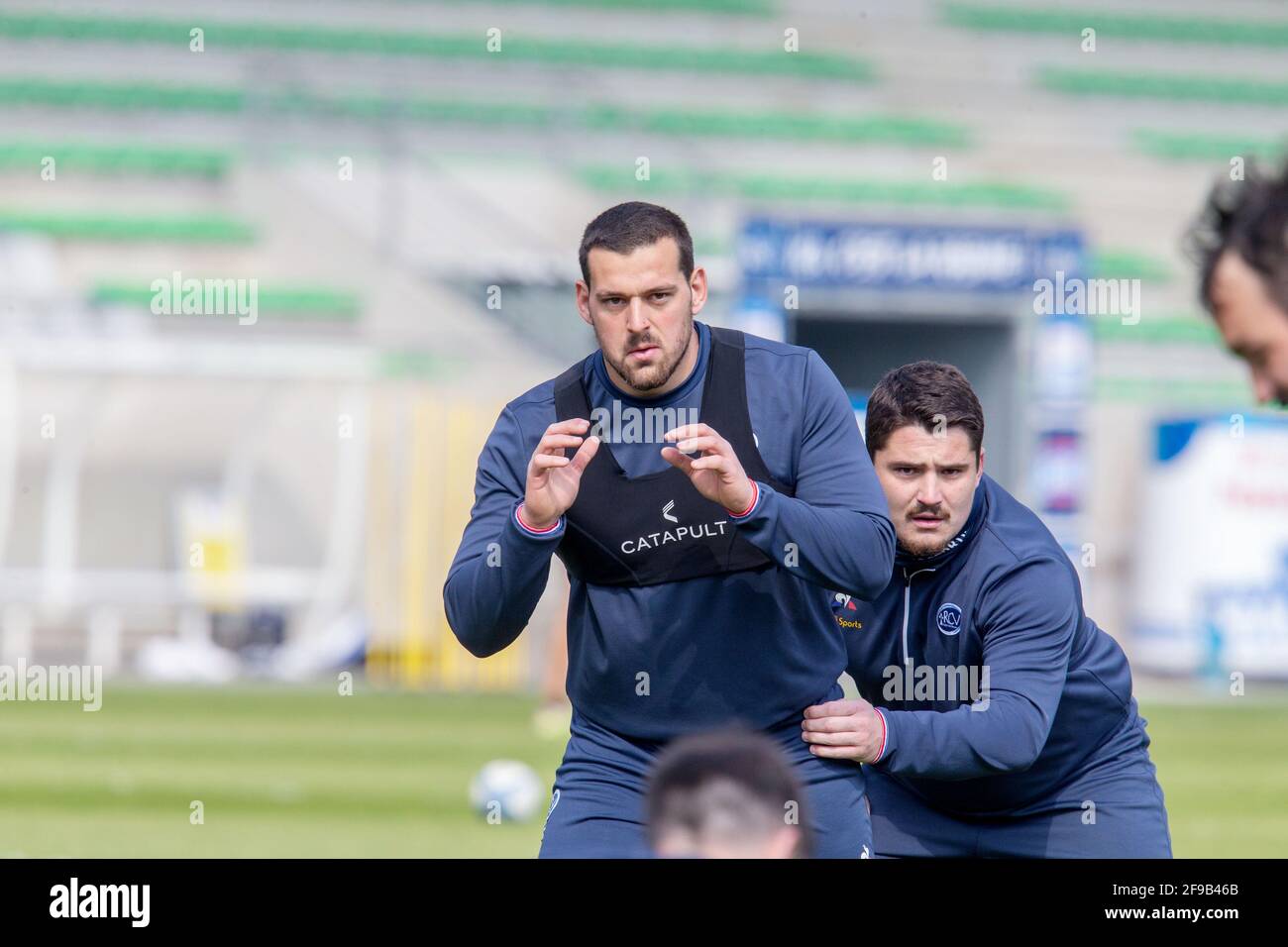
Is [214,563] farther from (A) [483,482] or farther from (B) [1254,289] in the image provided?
(B) [1254,289]

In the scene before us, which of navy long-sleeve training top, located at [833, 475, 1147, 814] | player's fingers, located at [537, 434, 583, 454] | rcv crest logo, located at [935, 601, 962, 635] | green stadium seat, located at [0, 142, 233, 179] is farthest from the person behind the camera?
green stadium seat, located at [0, 142, 233, 179]

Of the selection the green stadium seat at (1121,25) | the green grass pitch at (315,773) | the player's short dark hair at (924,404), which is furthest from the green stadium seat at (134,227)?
the player's short dark hair at (924,404)

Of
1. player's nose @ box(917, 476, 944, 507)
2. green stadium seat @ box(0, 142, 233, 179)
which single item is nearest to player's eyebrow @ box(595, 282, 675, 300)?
player's nose @ box(917, 476, 944, 507)

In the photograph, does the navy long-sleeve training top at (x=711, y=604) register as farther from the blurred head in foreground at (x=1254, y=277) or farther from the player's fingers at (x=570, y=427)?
the blurred head in foreground at (x=1254, y=277)

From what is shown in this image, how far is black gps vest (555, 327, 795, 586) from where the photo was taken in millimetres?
4441

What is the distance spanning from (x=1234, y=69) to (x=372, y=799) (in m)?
23.0

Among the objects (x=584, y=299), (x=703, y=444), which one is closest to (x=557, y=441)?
(x=703, y=444)

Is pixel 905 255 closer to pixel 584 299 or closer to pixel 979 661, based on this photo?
pixel 979 661

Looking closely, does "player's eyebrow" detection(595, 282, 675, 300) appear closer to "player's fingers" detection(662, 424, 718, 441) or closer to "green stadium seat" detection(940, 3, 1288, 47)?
"player's fingers" detection(662, 424, 718, 441)

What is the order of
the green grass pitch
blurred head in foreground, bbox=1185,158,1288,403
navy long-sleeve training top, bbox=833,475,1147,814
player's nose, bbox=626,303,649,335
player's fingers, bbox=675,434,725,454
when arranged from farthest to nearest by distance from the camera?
the green grass pitch < navy long-sleeve training top, bbox=833,475,1147,814 < player's nose, bbox=626,303,649,335 < player's fingers, bbox=675,434,725,454 < blurred head in foreground, bbox=1185,158,1288,403

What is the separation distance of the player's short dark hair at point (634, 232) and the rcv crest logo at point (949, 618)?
111 cm

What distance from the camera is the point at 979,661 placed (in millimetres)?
4906

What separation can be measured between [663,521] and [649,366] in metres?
0.37

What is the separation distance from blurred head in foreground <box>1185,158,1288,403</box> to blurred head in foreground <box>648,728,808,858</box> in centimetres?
96
